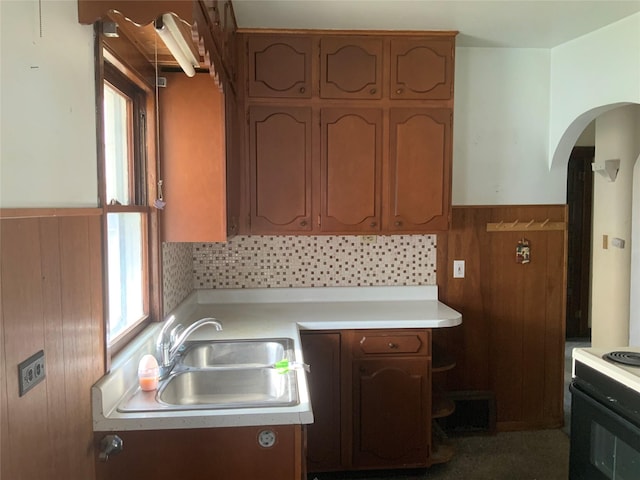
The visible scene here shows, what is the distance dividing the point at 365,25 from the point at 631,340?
2780 millimetres

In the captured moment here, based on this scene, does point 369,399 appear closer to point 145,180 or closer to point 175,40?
point 145,180

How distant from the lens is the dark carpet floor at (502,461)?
2607 mm

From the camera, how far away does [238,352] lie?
7.31 feet

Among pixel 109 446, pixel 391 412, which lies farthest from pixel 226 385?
pixel 391 412

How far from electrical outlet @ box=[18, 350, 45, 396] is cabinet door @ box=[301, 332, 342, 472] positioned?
1535 millimetres

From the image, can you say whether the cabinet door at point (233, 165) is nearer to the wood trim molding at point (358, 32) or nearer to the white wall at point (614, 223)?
the wood trim molding at point (358, 32)

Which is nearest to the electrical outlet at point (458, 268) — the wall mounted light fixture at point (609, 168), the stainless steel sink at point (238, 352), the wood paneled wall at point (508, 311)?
the wood paneled wall at point (508, 311)

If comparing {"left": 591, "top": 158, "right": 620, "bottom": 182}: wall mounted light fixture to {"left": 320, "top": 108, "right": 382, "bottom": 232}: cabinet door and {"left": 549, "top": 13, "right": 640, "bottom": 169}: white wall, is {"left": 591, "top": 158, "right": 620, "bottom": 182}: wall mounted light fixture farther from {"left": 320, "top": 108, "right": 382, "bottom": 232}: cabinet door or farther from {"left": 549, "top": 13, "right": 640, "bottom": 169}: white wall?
{"left": 320, "top": 108, "right": 382, "bottom": 232}: cabinet door

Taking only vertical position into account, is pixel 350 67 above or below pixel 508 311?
above

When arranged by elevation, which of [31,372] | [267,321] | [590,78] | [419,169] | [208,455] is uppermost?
[590,78]

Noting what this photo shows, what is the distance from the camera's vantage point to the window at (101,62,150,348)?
70.9 inches

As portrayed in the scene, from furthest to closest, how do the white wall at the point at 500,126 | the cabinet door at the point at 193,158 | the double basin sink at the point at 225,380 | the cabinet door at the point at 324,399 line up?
1. the white wall at the point at 500,126
2. the cabinet door at the point at 324,399
3. the cabinet door at the point at 193,158
4. the double basin sink at the point at 225,380

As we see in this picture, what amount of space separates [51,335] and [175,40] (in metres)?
0.94

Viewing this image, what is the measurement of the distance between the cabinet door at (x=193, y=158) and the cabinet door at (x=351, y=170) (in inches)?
26.4
